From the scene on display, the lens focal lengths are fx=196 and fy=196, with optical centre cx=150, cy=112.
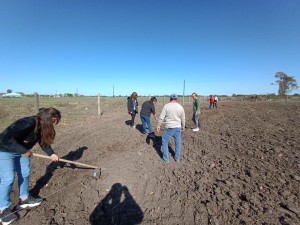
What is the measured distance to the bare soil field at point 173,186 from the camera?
3156mm

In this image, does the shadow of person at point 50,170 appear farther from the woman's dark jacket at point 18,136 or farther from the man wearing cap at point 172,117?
the man wearing cap at point 172,117

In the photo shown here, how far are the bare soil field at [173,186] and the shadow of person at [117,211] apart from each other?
2 cm

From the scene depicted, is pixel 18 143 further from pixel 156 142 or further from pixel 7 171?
pixel 156 142

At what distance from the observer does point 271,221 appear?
9.48 ft

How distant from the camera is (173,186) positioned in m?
3.99

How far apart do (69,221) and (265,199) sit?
3317 millimetres

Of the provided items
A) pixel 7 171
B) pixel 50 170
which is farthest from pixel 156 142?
pixel 7 171

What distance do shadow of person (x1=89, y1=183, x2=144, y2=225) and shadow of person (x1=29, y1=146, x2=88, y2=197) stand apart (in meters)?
1.49

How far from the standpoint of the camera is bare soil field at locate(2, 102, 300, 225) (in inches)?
124

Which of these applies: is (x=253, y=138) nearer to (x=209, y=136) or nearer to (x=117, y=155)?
(x=209, y=136)

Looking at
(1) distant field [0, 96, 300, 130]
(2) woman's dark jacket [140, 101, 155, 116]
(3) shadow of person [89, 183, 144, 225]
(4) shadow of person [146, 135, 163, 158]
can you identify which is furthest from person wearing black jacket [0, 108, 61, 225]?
(1) distant field [0, 96, 300, 130]

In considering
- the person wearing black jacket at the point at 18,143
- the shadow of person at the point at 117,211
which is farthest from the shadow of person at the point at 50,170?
the shadow of person at the point at 117,211

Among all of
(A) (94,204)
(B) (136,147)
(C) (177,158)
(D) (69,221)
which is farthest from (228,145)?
(D) (69,221)

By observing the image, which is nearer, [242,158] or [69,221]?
[69,221]
